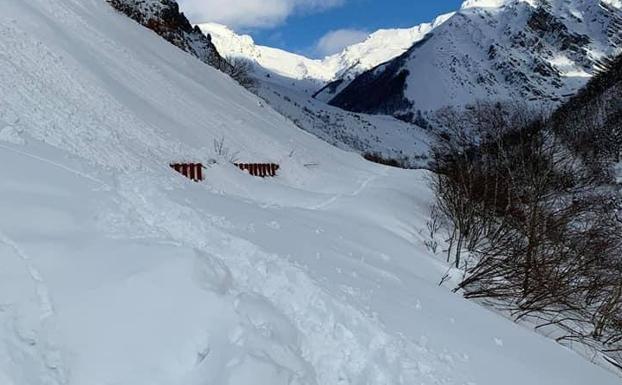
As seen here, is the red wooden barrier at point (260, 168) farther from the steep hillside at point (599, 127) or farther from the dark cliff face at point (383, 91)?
the dark cliff face at point (383, 91)

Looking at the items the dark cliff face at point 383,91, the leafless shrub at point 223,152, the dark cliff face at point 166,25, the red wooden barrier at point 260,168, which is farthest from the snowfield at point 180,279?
the dark cliff face at point 383,91

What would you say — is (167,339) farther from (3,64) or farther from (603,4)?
(603,4)

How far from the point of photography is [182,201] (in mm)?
5750

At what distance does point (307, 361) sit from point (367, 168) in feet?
44.6

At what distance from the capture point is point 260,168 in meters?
11.3

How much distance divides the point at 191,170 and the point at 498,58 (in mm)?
159216

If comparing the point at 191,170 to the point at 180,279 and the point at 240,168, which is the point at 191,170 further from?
the point at 180,279

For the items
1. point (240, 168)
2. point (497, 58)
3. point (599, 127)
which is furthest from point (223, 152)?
point (497, 58)

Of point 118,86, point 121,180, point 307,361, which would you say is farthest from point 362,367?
point 118,86

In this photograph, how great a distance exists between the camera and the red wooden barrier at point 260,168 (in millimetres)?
10820

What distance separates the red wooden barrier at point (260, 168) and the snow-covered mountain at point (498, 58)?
11961cm

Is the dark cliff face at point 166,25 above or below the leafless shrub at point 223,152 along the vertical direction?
above

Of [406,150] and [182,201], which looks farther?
[406,150]

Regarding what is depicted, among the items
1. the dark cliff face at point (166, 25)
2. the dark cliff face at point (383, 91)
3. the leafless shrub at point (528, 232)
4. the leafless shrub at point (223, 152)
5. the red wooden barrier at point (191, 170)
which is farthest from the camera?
the dark cliff face at point (383, 91)
